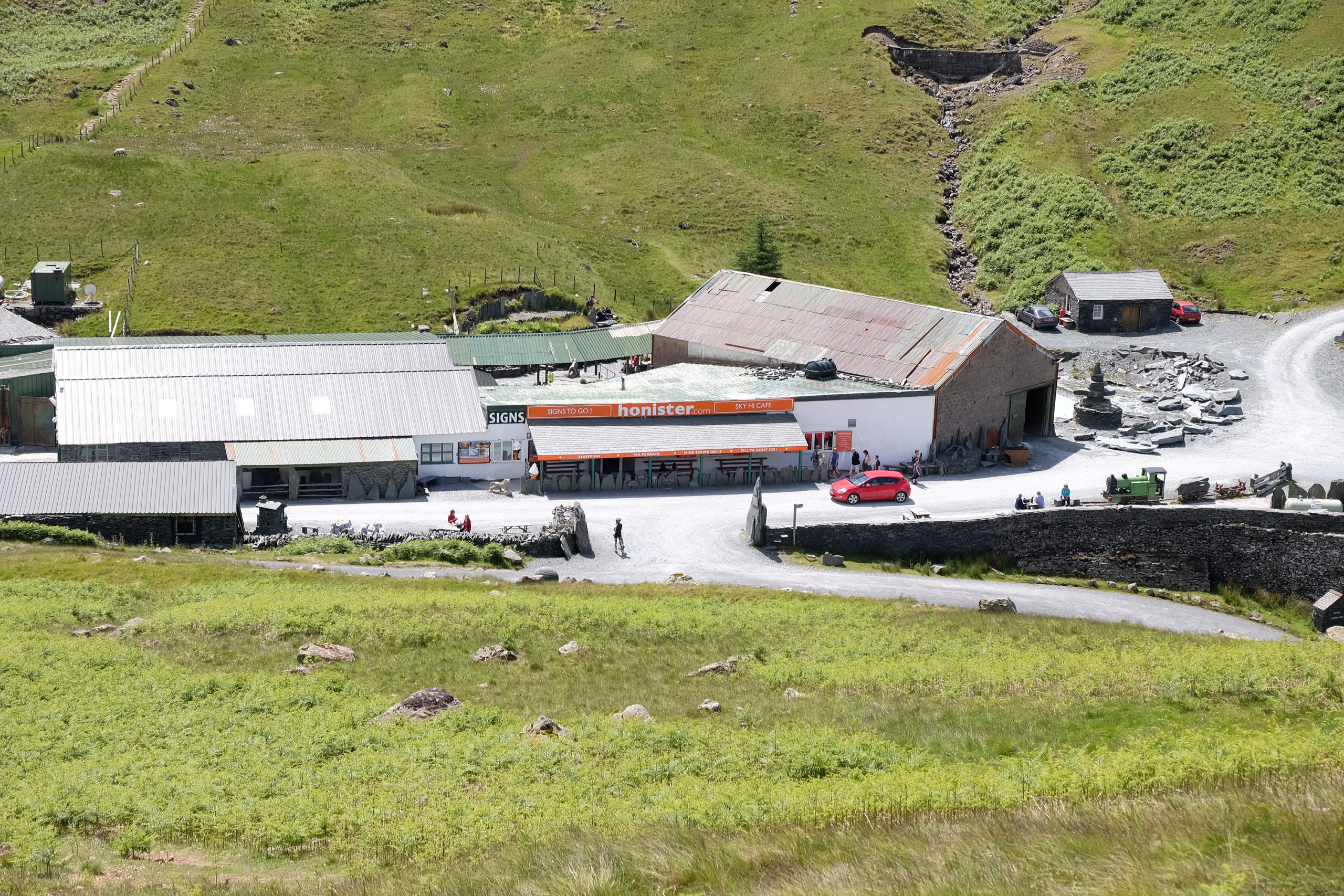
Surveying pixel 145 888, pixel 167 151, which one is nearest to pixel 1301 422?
pixel 145 888

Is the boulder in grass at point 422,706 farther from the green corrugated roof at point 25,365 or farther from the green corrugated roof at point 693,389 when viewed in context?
the green corrugated roof at point 25,365

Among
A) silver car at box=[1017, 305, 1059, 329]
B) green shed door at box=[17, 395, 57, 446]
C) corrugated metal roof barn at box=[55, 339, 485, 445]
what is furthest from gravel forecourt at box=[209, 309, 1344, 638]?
green shed door at box=[17, 395, 57, 446]

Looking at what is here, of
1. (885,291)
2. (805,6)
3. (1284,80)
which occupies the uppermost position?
(805,6)

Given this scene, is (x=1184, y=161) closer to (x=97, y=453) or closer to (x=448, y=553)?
(x=448, y=553)

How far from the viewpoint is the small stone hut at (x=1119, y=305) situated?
299 ft

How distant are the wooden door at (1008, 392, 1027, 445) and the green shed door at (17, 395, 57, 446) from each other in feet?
162

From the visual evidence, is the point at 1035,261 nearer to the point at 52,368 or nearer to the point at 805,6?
the point at 805,6

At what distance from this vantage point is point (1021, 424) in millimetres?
68938

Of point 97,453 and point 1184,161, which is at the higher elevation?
point 1184,161

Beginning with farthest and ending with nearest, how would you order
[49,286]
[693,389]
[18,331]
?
[49,286] → [18,331] → [693,389]

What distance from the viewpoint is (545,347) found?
83875 mm

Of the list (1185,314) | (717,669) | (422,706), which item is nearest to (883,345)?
(1185,314)

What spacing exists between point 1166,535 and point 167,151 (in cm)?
8971

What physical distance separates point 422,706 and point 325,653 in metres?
5.71
